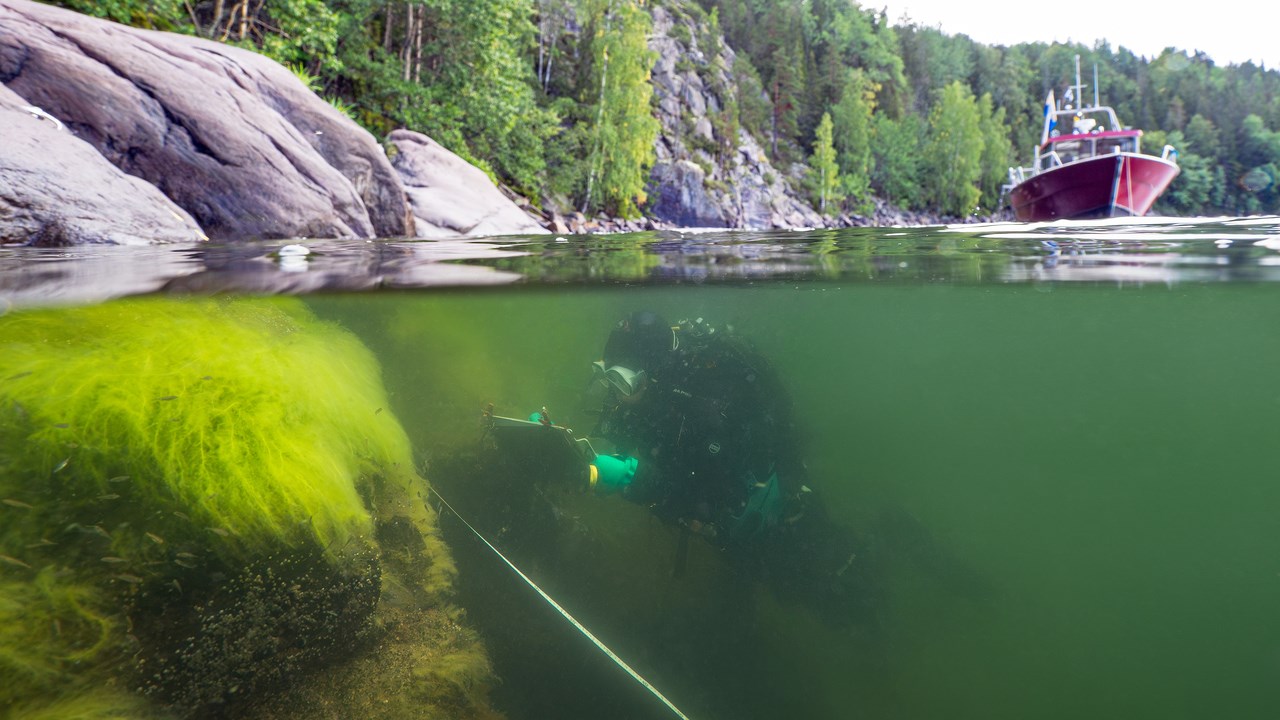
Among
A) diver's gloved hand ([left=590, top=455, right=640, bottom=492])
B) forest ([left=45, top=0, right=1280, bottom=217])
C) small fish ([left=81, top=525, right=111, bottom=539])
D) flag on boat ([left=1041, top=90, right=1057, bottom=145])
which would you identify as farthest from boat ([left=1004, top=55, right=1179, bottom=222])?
small fish ([left=81, top=525, right=111, bottom=539])

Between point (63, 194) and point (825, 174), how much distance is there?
5627 cm

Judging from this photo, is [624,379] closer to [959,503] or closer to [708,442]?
[708,442]

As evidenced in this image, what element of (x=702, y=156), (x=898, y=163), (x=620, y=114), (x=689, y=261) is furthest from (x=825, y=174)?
(x=689, y=261)

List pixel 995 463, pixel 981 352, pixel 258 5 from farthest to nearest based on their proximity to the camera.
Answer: pixel 258 5
pixel 981 352
pixel 995 463

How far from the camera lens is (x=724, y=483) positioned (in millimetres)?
5785

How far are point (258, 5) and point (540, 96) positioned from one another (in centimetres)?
1800

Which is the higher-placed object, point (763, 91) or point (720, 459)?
point (763, 91)

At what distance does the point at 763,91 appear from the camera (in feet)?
220

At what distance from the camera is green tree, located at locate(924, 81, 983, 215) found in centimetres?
5919

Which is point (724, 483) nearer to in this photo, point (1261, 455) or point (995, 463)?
point (995, 463)

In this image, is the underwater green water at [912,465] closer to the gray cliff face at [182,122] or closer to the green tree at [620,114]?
the gray cliff face at [182,122]

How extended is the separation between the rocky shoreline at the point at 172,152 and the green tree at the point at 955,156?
60439 mm

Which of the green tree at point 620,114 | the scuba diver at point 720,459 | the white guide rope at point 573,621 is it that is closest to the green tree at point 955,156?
the green tree at point 620,114

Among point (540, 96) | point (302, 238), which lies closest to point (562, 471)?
point (302, 238)
